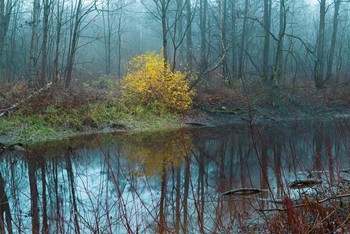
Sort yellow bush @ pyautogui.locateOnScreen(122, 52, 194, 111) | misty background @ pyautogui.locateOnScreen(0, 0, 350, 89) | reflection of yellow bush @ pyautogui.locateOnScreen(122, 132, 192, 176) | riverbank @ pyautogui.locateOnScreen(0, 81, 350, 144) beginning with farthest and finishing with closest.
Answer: misty background @ pyautogui.locateOnScreen(0, 0, 350, 89), yellow bush @ pyautogui.locateOnScreen(122, 52, 194, 111), riverbank @ pyautogui.locateOnScreen(0, 81, 350, 144), reflection of yellow bush @ pyautogui.locateOnScreen(122, 132, 192, 176)

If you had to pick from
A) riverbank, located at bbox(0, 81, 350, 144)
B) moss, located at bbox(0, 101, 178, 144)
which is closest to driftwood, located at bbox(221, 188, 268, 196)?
riverbank, located at bbox(0, 81, 350, 144)

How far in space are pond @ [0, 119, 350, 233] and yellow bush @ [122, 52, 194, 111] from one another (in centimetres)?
371

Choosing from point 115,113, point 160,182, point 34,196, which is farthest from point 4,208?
point 115,113

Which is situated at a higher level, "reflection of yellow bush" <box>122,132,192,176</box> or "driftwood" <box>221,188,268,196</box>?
"reflection of yellow bush" <box>122,132,192,176</box>

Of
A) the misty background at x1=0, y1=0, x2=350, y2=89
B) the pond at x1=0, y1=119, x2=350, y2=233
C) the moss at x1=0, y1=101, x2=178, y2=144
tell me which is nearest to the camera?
the pond at x1=0, y1=119, x2=350, y2=233

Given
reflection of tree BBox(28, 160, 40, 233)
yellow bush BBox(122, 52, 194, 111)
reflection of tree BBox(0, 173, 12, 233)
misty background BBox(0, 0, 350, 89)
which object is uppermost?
misty background BBox(0, 0, 350, 89)

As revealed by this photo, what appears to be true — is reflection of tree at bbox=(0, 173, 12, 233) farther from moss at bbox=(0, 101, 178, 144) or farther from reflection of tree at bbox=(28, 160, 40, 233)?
moss at bbox=(0, 101, 178, 144)

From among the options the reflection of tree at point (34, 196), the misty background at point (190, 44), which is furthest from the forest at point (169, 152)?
the misty background at point (190, 44)

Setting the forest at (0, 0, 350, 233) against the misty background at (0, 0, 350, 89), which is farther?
the misty background at (0, 0, 350, 89)

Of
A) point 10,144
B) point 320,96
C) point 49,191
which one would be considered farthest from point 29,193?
point 320,96

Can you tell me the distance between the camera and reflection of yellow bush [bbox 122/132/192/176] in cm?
890

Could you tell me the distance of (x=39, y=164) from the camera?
8.84 m

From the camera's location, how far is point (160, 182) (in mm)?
7125

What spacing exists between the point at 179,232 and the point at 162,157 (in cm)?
522
